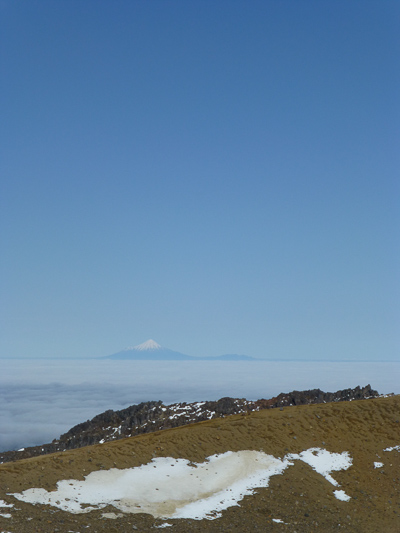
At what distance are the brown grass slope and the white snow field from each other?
0.75m

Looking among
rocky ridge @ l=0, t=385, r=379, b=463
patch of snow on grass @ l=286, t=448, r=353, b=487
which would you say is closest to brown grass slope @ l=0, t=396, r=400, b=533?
patch of snow on grass @ l=286, t=448, r=353, b=487

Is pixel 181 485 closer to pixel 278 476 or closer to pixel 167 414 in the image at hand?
pixel 278 476

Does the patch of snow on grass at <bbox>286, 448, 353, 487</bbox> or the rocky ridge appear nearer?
the patch of snow on grass at <bbox>286, 448, 353, 487</bbox>

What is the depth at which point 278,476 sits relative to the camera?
121ft

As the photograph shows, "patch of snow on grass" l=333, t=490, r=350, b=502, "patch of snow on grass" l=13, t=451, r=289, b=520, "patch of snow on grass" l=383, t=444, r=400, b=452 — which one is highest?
"patch of snow on grass" l=383, t=444, r=400, b=452

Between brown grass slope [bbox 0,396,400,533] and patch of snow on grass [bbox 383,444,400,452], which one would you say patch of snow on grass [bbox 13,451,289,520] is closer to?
brown grass slope [bbox 0,396,400,533]

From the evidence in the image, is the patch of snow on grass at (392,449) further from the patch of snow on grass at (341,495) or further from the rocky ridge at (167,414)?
the rocky ridge at (167,414)

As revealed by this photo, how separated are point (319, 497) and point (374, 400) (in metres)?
20.8

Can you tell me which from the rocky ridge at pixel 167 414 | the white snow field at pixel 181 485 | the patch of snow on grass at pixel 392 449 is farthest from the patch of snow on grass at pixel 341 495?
the rocky ridge at pixel 167 414

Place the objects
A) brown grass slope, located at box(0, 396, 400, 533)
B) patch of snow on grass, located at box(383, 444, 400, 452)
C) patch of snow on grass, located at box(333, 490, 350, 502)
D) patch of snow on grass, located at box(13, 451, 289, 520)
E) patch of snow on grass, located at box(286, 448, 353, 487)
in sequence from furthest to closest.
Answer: patch of snow on grass, located at box(383, 444, 400, 452) → patch of snow on grass, located at box(286, 448, 353, 487) → patch of snow on grass, located at box(333, 490, 350, 502) → patch of snow on grass, located at box(13, 451, 289, 520) → brown grass slope, located at box(0, 396, 400, 533)

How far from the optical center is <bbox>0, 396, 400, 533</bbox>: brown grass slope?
28.8m

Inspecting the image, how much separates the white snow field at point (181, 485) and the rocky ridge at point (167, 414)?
23.8m

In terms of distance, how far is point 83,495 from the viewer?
3183 centimetres

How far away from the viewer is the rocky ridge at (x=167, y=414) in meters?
66.2
